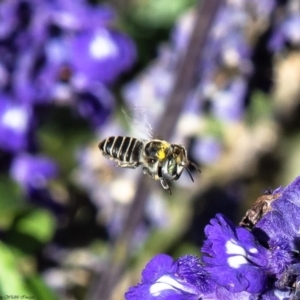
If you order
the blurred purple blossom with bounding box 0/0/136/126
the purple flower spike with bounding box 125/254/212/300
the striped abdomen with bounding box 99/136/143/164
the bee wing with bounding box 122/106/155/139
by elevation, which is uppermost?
the blurred purple blossom with bounding box 0/0/136/126

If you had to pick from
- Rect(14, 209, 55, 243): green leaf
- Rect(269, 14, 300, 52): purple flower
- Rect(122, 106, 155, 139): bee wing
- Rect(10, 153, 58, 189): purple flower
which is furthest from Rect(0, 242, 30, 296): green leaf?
Rect(269, 14, 300, 52): purple flower

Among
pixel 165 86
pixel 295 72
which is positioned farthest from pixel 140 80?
pixel 295 72

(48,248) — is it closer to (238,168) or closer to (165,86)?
(165,86)

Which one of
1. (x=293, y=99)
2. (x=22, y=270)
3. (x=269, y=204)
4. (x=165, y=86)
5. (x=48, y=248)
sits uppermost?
(x=293, y=99)

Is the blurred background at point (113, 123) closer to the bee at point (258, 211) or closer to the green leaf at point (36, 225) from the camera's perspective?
the green leaf at point (36, 225)

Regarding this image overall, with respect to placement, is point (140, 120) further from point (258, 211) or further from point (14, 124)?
point (14, 124)

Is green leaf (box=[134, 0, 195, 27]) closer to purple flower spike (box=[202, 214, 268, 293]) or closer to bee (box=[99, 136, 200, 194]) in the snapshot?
bee (box=[99, 136, 200, 194])

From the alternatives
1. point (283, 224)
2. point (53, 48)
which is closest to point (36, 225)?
point (53, 48)
